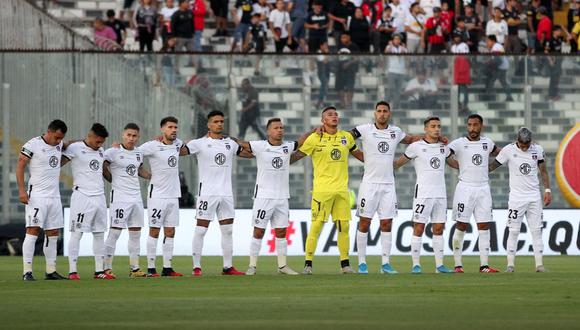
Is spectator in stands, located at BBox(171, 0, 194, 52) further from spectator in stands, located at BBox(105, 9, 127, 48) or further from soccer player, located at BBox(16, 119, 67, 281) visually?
soccer player, located at BBox(16, 119, 67, 281)

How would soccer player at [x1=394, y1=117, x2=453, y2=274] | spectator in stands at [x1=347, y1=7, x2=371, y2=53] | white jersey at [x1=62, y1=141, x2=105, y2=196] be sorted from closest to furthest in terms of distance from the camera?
white jersey at [x1=62, y1=141, x2=105, y2=196], soccer player at [x1=394, y1=117, x2=453, y2=274], spectator in stands at [x1=347, y1=7, x2=371, y2=53]

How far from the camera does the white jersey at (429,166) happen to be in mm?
21578

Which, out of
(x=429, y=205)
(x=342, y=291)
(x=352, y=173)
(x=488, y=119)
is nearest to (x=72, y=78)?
(x=352, y=173)

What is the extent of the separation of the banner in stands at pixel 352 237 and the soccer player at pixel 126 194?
9173 mm

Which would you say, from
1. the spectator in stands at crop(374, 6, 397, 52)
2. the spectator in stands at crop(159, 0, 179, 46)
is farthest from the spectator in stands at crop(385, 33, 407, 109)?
the spectator in stands at crop(159, 0, 179, 46)

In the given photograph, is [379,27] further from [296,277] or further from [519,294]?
[519,294]

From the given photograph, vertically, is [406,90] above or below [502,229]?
above

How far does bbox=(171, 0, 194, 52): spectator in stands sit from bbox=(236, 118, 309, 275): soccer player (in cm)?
A: 1244

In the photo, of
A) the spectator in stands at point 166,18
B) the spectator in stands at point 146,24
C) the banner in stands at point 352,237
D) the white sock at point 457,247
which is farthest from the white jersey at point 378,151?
the spectator in stands at point 166,18

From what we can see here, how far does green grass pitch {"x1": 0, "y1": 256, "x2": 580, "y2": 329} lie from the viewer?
13414 millimetres

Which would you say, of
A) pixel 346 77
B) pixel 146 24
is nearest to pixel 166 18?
pixel 146 24

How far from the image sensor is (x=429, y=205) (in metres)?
21.5

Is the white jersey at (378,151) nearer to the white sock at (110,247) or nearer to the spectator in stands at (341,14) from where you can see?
the white sock at (110,247)

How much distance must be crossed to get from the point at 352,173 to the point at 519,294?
571 inches
